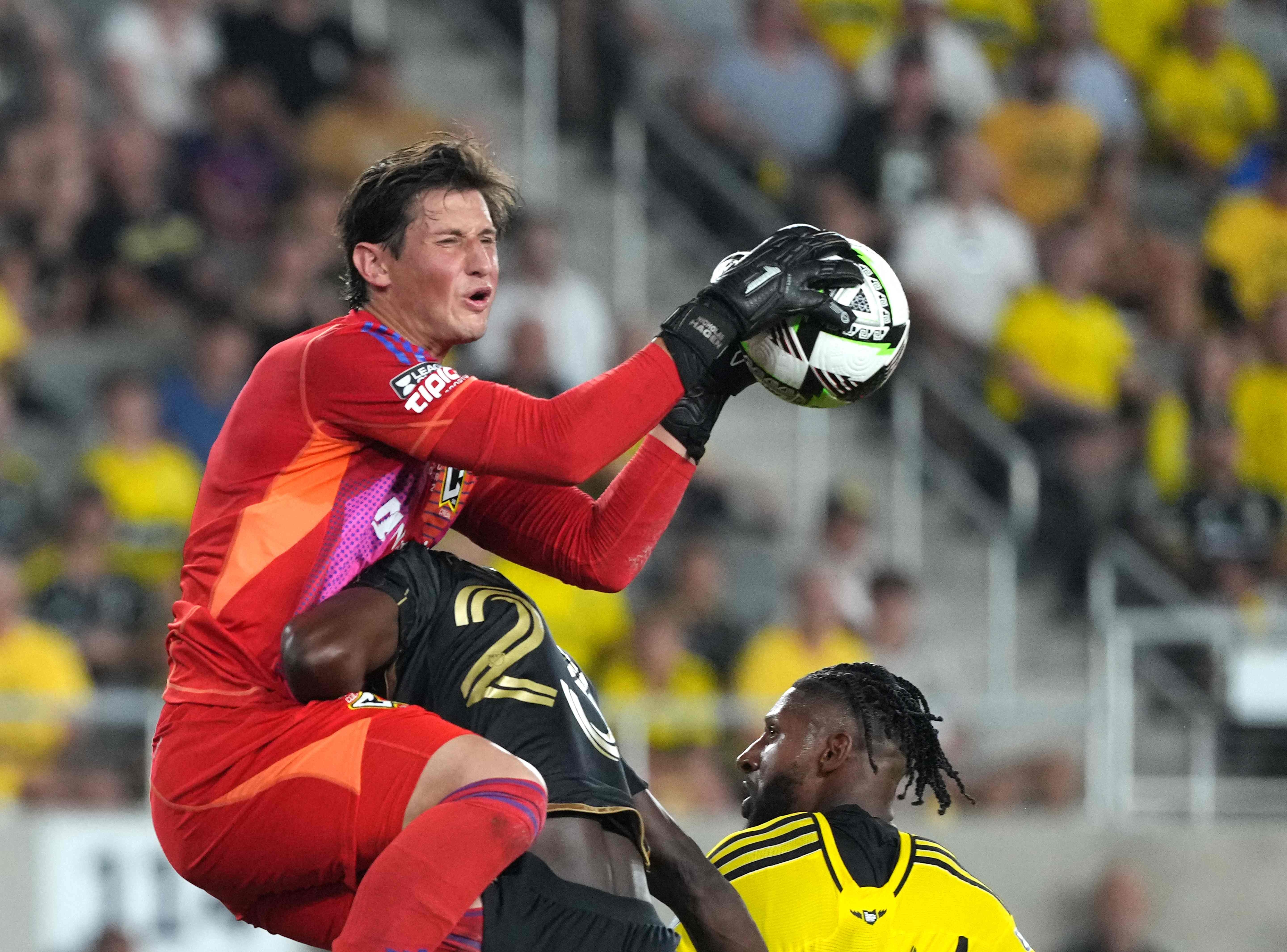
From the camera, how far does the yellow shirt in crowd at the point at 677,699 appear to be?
6918 mm

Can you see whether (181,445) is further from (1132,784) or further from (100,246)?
(1132,784)

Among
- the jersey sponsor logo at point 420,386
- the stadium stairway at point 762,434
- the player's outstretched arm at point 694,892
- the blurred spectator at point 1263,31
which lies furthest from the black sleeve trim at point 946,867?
the blurred spectator at point 1263,31

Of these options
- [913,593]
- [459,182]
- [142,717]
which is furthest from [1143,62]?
[459,182]

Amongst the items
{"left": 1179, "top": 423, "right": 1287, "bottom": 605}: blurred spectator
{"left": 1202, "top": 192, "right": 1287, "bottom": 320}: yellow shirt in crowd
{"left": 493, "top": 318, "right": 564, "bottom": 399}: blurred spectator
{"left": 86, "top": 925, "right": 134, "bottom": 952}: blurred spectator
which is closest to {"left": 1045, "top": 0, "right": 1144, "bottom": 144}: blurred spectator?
{"left": 1202, "top": 192, "right": 1287, "bottom": 320}: yellow shirt in crowd

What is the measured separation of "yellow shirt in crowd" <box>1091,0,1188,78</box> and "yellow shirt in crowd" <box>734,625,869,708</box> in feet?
16.2

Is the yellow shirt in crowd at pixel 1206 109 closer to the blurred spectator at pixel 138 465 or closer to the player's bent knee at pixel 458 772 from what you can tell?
the blurred spectator at pixel 138 465

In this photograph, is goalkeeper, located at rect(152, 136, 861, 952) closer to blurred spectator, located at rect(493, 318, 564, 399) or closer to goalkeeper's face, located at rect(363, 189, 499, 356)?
goalkeeper's face, located at rect(363, 189, 499, 356)

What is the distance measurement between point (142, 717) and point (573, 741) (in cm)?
386

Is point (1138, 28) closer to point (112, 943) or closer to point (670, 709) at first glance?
point (670, 709)

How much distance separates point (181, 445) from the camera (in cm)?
761

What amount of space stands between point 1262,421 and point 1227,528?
3.04 feet

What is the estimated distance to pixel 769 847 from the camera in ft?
11.6

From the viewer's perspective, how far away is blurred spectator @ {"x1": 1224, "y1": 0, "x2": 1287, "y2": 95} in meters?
11.2

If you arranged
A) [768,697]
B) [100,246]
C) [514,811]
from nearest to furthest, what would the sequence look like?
1. [514,811]
2. [768,697]
3. [100,246]
